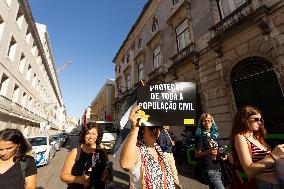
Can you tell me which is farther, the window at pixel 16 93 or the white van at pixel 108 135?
the window at pixel 16 93

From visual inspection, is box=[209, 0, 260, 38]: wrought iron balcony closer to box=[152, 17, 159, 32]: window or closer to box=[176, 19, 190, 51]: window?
box=[176, 19, 190, 51]: window

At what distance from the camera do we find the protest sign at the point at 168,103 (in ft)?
7.52

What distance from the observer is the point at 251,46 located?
8.61 metres

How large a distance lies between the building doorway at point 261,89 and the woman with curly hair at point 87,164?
7375 mm

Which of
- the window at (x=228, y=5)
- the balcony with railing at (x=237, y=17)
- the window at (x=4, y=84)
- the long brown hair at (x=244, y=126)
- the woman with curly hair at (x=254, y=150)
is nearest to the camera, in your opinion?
the woman with curly hair at (x=254, y=150)

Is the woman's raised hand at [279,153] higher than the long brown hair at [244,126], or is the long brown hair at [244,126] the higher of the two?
the long brown hair at [244,126]

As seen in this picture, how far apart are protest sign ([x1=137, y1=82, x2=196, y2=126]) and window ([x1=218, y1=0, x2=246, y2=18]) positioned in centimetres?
895

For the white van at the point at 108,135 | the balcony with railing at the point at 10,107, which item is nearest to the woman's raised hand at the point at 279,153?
the white van at the point at 108,135

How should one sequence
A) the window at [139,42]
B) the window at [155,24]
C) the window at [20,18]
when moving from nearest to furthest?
the window at [155,24]
the window at [20,18]
the window at [139,42]

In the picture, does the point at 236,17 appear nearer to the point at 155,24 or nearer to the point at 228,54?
the point at 228,54

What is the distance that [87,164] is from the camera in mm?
2797

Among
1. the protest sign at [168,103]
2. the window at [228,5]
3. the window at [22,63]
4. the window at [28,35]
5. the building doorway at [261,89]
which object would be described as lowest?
the protest sign at [168,103]

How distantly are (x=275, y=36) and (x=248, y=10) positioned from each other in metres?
1.75

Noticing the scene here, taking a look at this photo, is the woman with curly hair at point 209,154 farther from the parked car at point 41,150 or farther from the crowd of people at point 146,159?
the parked car at point 41,150
